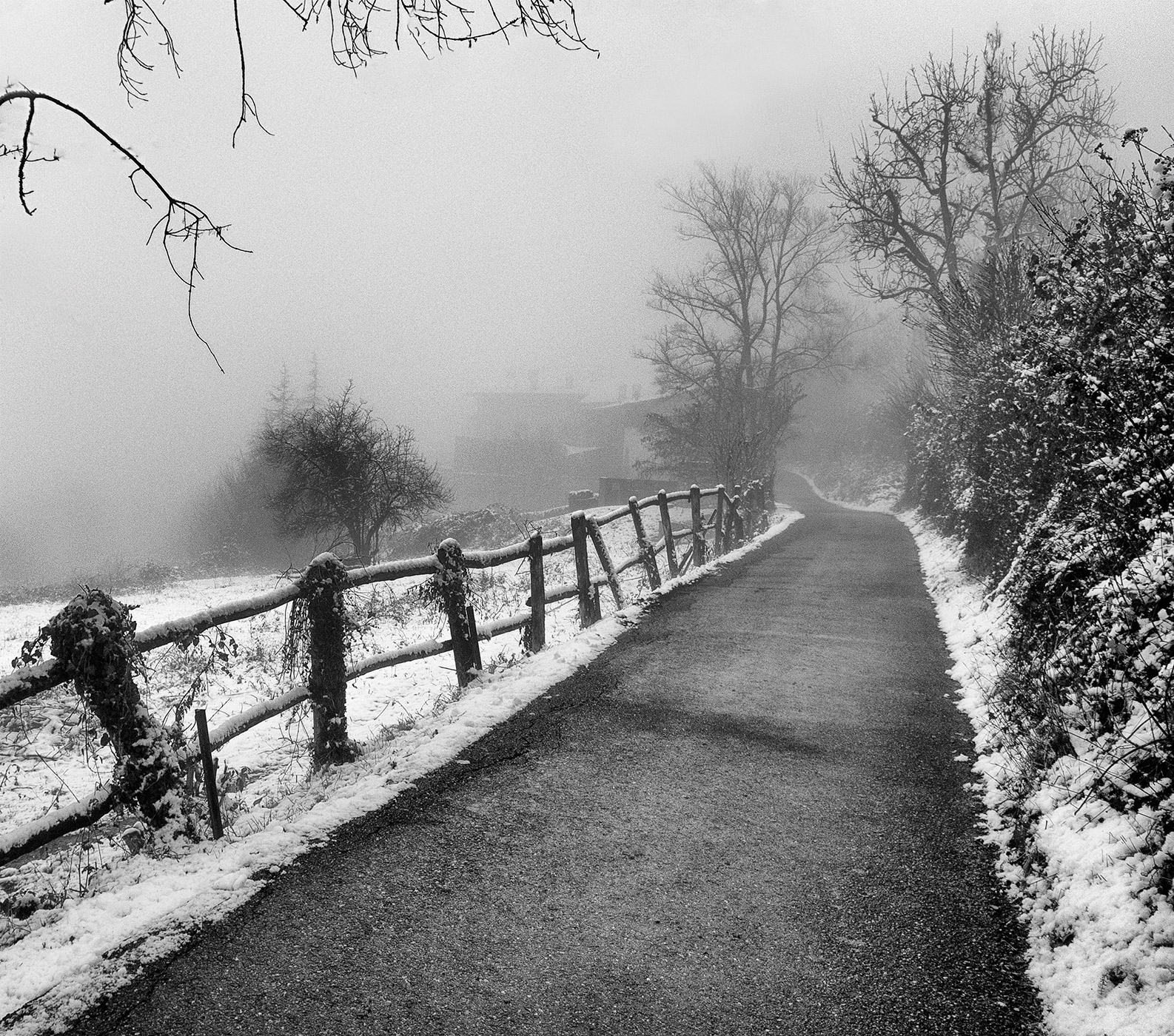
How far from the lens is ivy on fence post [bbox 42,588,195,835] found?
10.6 feet

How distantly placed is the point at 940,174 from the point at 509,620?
21205 millimetres

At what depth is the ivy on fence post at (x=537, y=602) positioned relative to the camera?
6.82 meters

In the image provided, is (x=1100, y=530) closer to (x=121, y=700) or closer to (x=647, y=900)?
(x=647, y=900)

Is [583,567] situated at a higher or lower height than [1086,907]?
higher

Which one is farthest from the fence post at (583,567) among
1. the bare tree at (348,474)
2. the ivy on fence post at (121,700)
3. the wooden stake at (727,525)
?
the bare tree at (348,474)

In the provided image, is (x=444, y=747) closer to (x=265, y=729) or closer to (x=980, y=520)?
(x=265, y=729)

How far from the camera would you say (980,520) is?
1008 cm

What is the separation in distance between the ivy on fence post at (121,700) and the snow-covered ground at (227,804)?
169 millimetres

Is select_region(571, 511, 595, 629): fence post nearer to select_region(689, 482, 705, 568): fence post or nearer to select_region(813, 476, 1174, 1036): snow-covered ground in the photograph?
select_region(813, 476, 1174, 1036): snow-covered ground

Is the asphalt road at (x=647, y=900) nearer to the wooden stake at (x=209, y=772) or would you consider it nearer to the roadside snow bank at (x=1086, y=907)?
the roadside snow bank at (x=1086, y=907)

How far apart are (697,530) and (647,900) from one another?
10.6 metres

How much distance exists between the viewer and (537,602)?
22.7 ft

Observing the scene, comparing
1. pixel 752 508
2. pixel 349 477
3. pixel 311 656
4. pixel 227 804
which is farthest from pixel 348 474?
pixel 227 804

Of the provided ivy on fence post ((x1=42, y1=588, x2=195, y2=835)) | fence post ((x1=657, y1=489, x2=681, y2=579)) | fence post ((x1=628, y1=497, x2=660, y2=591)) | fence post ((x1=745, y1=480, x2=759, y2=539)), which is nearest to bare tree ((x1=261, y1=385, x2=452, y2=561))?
fence post ((x1=745, y1=480, x2=759, y2=539))
